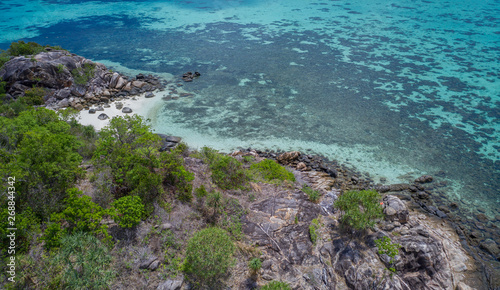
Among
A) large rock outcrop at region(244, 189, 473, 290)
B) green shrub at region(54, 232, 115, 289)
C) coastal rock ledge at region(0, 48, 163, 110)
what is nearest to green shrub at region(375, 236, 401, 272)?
large rock outcrop at region(244, 189, 473, 290)

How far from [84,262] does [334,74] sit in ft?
91.5

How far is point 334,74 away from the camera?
29.7 meters

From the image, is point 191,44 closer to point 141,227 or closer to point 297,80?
point 297,80

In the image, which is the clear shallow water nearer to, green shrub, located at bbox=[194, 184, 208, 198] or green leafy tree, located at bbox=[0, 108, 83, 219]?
green shrub, located at bbox=[194, 184, 208, 198]

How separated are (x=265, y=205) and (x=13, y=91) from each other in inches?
983

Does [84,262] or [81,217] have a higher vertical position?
[81,217]

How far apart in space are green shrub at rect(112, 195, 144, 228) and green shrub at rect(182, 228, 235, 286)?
225 centimetres

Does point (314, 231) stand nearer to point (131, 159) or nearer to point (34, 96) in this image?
point (131, 159)

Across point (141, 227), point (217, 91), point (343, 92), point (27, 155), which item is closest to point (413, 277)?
point (141, 227)

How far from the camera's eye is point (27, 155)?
1002 cm

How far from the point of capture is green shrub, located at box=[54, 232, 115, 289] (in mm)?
7809


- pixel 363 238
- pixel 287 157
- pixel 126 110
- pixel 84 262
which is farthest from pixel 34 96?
pixel 363 238

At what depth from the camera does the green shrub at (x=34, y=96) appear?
76.1 feet

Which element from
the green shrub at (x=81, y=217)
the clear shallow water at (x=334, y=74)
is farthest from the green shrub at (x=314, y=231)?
the clear shallow water at (x=334, y=74)
